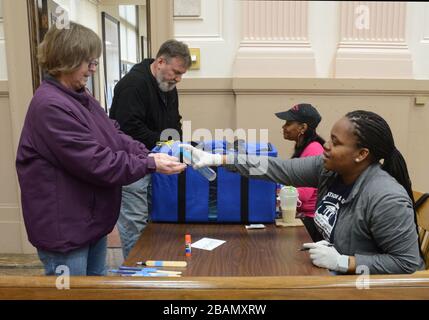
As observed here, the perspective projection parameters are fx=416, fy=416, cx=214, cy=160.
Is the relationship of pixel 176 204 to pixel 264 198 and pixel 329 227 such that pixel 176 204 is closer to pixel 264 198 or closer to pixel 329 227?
pixel 264 198

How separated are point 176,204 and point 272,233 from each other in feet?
1.49

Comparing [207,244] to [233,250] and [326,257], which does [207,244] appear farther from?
[326,257]

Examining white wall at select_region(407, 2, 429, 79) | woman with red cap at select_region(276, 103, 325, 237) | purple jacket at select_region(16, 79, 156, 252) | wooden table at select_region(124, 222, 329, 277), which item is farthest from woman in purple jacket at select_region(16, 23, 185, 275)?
white wall at select_region(407, 2, 429, 79)

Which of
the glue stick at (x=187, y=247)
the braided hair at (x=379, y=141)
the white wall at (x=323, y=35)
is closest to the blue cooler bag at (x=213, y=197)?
the glue stick at (x=187, y=247)

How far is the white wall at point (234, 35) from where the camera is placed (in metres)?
3.42

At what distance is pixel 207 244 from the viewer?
5.46 ft

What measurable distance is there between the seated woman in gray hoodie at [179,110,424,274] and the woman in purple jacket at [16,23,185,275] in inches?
18.7

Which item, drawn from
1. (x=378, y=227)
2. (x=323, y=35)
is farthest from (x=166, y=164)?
(x=323, y=35)

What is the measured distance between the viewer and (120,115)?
94.6 inches

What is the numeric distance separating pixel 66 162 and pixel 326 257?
36.6 inches

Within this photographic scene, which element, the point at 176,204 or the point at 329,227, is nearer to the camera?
the point at 329,227

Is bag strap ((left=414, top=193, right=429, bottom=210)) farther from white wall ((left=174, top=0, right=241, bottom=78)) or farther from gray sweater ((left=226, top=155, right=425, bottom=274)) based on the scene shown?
white wall ((left=174, top=0, right=241, bottom=78))

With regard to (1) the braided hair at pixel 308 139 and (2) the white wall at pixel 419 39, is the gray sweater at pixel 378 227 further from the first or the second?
(2) the white wall at pixel 419 39
